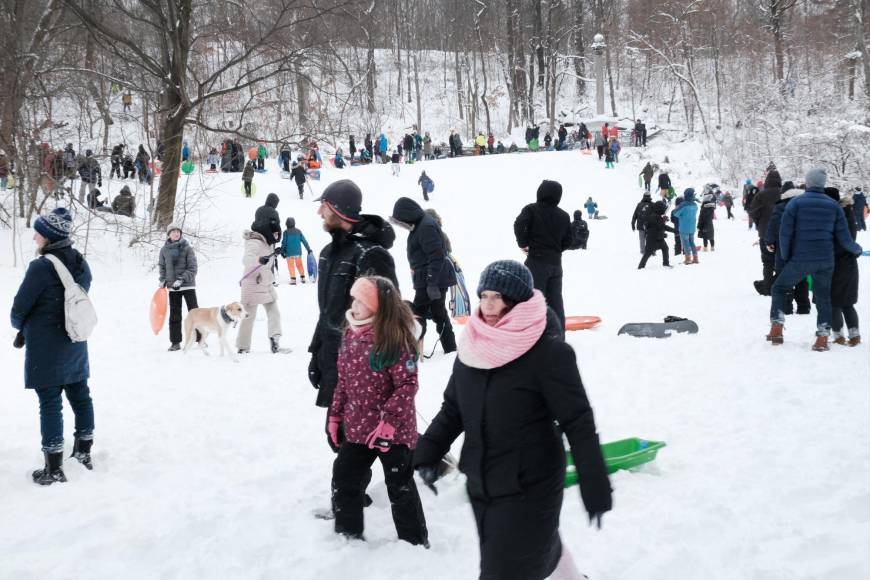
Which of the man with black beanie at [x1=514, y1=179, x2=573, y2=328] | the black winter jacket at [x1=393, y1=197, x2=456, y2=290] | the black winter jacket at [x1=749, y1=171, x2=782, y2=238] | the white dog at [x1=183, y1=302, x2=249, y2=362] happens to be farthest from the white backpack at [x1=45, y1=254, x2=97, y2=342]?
the black winter jacket at [x1=749, y1=171, x2=782, y2=238]

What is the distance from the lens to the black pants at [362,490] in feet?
12.5

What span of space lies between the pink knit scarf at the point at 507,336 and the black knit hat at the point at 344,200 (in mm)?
1481

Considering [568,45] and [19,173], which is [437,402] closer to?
[19,173]

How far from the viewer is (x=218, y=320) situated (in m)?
9.18

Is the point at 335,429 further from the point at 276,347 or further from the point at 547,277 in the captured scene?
the point at 276,347

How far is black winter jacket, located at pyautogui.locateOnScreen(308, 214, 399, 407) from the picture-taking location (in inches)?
161

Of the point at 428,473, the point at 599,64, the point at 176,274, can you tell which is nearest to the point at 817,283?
the point at 428,473

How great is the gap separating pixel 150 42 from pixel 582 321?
74.4 feet

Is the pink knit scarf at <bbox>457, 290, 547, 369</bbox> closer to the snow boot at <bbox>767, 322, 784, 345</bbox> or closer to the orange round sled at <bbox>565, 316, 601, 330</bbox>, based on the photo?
the snow boot at <bbox>767, 322, 784, 345</bbox>

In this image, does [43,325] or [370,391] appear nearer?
[370,391]

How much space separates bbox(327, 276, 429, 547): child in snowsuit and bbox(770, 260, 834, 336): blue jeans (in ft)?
17.0

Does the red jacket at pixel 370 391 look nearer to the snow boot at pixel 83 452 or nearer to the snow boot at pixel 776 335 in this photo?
the snow boot at pixel 83 452

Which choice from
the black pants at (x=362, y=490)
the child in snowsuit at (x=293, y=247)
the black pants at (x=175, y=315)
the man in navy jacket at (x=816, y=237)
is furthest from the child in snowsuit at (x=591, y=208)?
the black pants at (x=362, y=490)

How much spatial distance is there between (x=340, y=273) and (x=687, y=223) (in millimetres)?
14040
